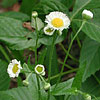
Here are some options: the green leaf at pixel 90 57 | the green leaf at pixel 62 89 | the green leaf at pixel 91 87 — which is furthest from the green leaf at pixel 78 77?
the green leaf at pixel 91 87

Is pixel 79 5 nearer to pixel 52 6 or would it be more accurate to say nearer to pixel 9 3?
pixel 52 6

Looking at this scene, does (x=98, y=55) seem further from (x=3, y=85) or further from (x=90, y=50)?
(x=3, y=85)

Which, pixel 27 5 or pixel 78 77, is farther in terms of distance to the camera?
pixel 27 5

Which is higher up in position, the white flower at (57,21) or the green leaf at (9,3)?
the white flower at (57,21)

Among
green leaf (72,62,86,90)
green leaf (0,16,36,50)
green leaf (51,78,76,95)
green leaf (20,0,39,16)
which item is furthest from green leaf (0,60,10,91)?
green leaf (20,0,39,16)

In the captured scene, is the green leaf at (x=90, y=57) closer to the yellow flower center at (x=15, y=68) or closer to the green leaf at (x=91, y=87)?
the green leaf at (x=91, y=87)

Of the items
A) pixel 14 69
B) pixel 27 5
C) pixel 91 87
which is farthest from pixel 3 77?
pixel 27 5
